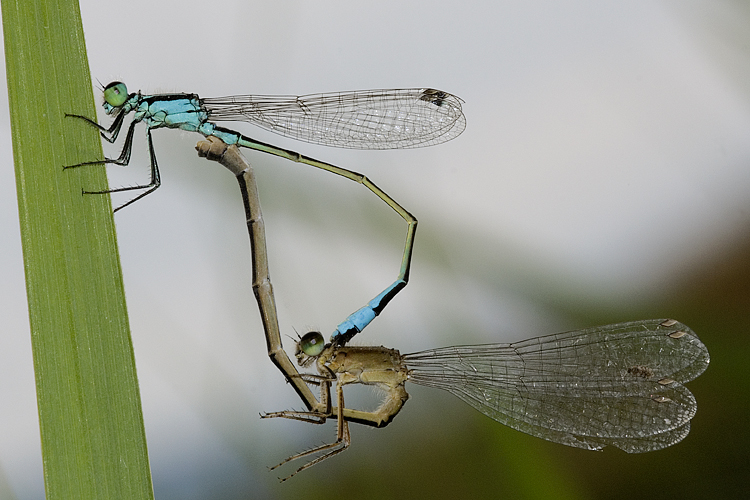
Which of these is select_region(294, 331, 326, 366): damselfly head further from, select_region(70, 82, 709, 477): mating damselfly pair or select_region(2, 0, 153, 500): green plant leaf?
select_region(2, 0, 153, 500): green plant leaf

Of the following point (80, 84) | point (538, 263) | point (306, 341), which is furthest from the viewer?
point (538, 263)

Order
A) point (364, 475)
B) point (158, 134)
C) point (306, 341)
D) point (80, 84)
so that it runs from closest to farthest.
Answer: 1. point (80, 84)
2. point (306, 341)
3. point (158, 134)
4. point (364, 475)

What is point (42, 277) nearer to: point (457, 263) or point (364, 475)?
point (457, 263)

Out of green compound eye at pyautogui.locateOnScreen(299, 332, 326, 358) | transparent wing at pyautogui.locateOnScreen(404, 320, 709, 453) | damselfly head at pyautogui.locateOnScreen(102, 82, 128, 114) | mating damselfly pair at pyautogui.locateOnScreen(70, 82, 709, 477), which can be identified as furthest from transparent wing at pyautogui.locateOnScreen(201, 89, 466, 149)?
transparent wing at pyautogui.locateOnScreen(404, 320, 709, 453)

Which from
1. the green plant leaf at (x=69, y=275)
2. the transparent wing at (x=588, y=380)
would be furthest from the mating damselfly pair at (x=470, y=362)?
the green plant leaf at (x=69, y=275)

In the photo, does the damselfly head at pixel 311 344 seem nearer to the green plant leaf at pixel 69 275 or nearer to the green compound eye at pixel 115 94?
the green plant leaf at pixel 69 275

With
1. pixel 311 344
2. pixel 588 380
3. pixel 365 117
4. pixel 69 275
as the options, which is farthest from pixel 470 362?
pixel 69 275

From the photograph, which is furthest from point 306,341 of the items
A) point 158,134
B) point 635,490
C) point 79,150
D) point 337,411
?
point 635,490

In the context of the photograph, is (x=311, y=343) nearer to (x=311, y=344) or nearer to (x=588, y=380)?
(x=311, y=344)
